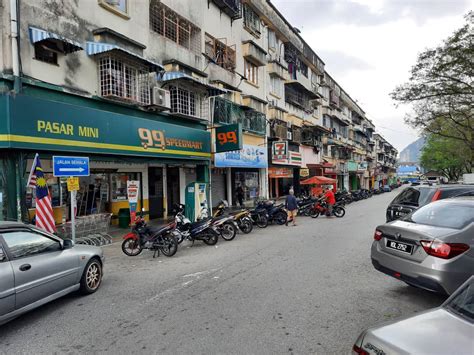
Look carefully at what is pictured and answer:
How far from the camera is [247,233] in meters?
12.5

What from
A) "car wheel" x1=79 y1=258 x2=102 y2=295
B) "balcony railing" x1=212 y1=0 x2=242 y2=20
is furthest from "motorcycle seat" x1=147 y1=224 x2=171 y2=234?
"balcony railing" x1=212 y1=0 x2=242 y2=20

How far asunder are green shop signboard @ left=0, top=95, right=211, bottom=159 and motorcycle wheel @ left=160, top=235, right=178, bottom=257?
4091 mm

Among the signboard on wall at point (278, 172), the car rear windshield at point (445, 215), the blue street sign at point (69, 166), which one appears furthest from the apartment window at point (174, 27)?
the car rear windshield at point (445, 215)

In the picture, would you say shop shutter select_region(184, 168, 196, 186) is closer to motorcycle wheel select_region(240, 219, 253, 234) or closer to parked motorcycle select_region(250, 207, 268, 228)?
parked motorcycle select_region(250, 207, 268, 228)

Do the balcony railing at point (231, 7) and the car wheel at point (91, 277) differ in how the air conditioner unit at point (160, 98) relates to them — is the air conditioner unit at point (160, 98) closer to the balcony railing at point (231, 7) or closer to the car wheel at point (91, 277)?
the balcony railing at point (231, 7)

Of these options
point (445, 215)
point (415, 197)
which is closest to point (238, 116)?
point (415, 197)

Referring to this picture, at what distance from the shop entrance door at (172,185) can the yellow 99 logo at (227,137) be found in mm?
2840

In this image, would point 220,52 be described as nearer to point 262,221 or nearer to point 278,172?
point 278,172

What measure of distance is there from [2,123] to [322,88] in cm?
3573

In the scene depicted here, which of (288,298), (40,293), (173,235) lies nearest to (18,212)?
(173,235)

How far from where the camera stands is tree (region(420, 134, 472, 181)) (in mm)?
39719

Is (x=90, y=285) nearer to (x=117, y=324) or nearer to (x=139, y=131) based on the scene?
(x=117, y=324)

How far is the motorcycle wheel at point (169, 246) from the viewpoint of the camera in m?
8.60

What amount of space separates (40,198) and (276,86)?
69.6ft
